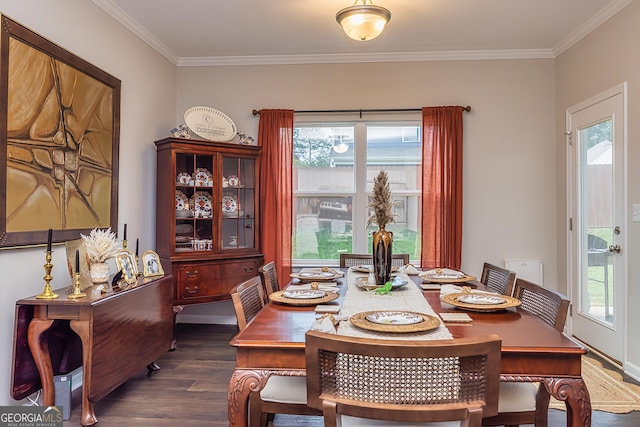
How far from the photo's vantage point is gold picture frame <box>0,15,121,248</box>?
7.53 ft

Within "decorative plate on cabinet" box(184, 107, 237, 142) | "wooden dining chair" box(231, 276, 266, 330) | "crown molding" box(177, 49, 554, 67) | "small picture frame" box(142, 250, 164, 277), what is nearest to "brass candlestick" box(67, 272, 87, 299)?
"small picture frame" box(142, 250, 164, 277)

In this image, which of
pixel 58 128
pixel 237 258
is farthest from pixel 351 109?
pixel 58 128

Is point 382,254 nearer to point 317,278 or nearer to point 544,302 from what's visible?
point 317,278

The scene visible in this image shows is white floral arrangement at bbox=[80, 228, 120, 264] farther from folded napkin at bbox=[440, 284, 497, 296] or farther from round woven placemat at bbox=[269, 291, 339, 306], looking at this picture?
folded napkin at bbox=[440, 284, 497, 296]

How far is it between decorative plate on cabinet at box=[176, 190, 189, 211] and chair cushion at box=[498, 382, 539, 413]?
9.73ft

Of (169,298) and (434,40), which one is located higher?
(434,40)

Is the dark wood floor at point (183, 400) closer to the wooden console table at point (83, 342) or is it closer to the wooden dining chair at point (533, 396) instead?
the wooden console table at point (83, 342)

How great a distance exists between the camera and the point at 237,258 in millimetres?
3988

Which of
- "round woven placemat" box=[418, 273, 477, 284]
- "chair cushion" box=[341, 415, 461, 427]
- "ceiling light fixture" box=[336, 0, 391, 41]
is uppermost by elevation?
"ceiling light fixture" box=[336, 0, 391, 41]

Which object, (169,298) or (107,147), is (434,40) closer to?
(107,147)

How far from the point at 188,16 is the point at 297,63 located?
1253mm

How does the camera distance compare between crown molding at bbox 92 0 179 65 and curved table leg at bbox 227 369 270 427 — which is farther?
crown molding at bbox 92 0 179 65

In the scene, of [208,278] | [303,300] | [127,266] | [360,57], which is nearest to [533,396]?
[303,300]

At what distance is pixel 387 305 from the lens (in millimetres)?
1943
